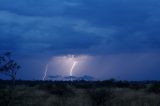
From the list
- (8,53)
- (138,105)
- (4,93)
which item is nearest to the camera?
(8,53)

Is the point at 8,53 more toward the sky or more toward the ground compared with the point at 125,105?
more toward the sky

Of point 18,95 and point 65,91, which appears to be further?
point 65,91

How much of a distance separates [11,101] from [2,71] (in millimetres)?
2667

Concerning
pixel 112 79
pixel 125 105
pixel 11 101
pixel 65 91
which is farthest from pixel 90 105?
pixel 112 79

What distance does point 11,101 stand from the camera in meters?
27.3

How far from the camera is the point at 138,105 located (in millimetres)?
32281

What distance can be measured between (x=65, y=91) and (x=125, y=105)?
93.7 ft

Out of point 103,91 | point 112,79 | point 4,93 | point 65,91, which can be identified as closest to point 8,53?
point 4,93

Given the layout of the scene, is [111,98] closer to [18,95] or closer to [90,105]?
[90,105]

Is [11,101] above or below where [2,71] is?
below

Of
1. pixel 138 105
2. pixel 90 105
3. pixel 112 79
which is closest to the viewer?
pixel 138 105

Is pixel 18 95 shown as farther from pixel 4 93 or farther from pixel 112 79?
pixel 112 79

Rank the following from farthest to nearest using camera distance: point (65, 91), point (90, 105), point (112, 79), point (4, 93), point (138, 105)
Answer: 1. point (112, 79)
2. point (65, 91)
3. point (90, 105)
4. point (138, 105)
5. point (4, 93)

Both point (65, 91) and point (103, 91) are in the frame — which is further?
point (65, 91)
